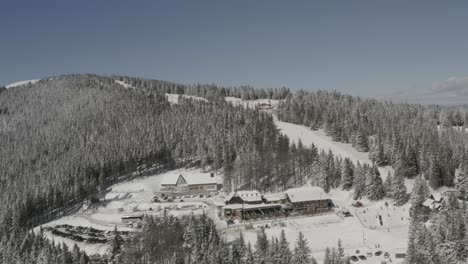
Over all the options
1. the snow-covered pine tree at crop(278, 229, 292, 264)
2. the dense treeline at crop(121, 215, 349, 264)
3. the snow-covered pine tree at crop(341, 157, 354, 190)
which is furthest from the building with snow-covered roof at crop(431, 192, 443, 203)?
the snow-covered pine tree at crop(278, 229, 292, 264)

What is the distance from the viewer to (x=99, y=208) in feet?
356

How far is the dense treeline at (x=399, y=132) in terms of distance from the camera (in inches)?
3925

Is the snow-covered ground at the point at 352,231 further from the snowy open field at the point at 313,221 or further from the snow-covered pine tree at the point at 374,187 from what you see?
the snow-covered pine tree at the point at 374,187

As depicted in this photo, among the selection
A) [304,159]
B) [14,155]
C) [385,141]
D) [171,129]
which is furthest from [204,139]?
[14,155]

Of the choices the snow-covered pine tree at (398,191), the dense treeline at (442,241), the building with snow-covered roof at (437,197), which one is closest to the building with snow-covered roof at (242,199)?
the snow-covered pine tree at (398,191)

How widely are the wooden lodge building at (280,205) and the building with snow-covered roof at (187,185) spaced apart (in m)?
25.6

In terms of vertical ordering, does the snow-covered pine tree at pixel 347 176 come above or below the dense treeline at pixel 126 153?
below

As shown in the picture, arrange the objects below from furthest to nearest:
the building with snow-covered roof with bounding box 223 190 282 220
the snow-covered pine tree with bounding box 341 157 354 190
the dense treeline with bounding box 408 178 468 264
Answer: the snow-covered pine tree with bounding box 341 157 354 190
the building with snow-covered roof with bounding box 223 190 282 220
the dense treeline with bounding box 408 178 468 264

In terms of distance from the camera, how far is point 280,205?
3504 inches

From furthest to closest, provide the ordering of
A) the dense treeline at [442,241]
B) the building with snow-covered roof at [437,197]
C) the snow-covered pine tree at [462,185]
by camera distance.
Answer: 1. the snow-covered pine tree at [462,185]
2. the building with snow-covered roof at [437,197]
3. the dense treeline at [442,241]

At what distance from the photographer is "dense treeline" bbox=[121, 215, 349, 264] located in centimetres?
5862

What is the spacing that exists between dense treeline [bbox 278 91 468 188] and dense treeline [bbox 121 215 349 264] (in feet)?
139

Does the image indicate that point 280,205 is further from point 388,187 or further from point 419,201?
point 419,201

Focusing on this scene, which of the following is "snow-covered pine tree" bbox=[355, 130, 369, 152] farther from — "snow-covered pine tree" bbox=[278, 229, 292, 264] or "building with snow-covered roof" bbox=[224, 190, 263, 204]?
"snow-covered pine tree" bbox=[278, 229, 292, 264]
